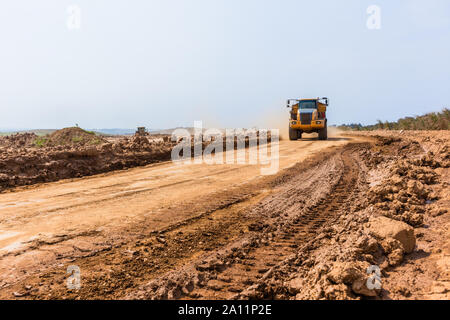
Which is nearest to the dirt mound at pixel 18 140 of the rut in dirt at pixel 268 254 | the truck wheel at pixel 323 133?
the truck wheel at pixel 323 133

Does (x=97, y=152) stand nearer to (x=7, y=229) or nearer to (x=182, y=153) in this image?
(x=182, y=153)

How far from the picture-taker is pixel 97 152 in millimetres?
11758

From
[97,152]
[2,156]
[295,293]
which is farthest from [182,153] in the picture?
Answer: [295,293]

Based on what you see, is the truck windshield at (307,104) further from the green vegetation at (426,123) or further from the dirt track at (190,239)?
the dirt track at (190,239)

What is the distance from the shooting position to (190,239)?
4852mm

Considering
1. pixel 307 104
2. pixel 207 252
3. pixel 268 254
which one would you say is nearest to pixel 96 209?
pixel 207 252

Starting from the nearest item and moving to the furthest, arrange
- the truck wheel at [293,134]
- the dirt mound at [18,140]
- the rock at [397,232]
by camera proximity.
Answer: the rock at [397,232], the dirt mound at [18,140], the truck wheel at [293,134]

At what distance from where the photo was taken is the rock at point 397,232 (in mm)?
3936

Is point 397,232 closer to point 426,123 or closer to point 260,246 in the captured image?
point 260,246

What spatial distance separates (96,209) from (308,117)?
59.7 ft

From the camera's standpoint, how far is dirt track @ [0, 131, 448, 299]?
135 inches

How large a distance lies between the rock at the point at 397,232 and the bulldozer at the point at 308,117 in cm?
1849

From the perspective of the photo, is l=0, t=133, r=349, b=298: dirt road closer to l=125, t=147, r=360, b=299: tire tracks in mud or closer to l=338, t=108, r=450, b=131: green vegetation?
l=125, t=147, r=360, b=299: tire tracks in mud

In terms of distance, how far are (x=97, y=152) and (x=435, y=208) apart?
10.2 meters
